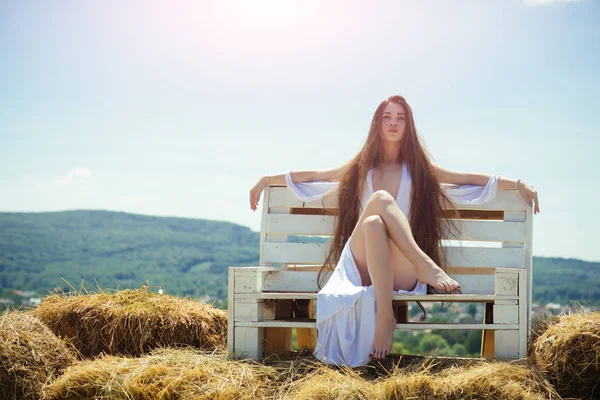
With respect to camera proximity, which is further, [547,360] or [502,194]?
[502,194]

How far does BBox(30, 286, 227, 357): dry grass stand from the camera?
392 centimetres

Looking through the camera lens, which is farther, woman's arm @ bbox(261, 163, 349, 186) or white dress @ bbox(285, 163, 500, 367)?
woman's arm @ bbox(261, 163, 349, 186)

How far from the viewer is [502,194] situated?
4250 millimetres

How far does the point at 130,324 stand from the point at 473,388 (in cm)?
218

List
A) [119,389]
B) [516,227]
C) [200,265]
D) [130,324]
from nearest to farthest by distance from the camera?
[119,389] → [130,324] → [516,227] → [200,265]

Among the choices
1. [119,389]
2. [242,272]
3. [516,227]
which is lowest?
[119,389]

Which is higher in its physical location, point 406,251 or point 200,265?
point 406,251

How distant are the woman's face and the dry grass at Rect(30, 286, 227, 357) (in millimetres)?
1624

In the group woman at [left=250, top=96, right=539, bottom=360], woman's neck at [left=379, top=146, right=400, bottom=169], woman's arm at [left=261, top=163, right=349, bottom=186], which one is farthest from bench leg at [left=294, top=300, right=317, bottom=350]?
woman's neck at [left=379, top=146, right=400, bottom=169]

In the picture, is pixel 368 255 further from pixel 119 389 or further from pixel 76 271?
pixel 76 271

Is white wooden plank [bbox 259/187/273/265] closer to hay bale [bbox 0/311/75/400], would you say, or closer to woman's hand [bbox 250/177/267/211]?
woman's hand [bbox 250/177/267/211]

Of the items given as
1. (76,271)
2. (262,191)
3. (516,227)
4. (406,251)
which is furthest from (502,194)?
(76,271)

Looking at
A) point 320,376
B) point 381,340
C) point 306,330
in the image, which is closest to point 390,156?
point 306,330

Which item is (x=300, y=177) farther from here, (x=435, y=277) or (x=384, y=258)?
(x=435, y=277)
